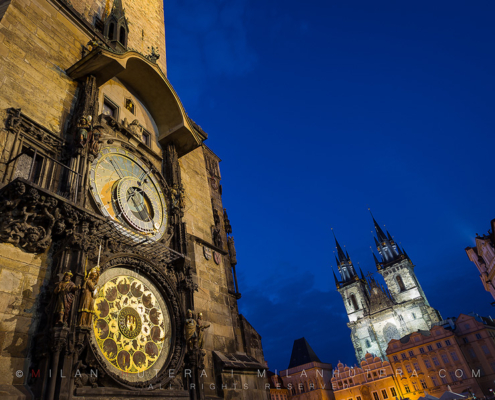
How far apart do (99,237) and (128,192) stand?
207cm

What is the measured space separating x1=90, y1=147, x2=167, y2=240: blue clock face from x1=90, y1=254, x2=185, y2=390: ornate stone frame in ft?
3.01

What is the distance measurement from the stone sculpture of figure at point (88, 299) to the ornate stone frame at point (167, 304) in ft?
2.02

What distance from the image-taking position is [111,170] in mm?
8789

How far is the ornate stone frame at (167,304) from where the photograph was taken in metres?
7.02

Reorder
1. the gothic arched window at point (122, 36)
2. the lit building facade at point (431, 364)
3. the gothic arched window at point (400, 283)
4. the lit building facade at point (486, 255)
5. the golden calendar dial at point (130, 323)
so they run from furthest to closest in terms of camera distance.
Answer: the gothic arched window at point (400, 283) → the lit building facade at point (431, 364) → the lit building facade at point (486, 255) → the gothic arched window at point (122, 36) → the golden calendar dial at point (130, 323)

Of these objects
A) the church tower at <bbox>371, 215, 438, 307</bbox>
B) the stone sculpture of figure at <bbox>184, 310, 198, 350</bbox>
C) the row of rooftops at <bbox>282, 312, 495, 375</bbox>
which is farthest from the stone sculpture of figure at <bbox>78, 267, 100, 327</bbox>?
the church tower at <bbox>371, 215, 438, 307</bbox>

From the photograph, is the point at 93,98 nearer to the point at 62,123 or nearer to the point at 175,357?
the point at 62,123

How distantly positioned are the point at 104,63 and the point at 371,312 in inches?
3111

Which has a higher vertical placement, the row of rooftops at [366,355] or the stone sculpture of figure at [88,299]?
the row of rooftops at [366,355]

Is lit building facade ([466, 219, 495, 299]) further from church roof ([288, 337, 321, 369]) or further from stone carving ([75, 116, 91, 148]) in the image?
church roof ([288, 337, 321, 369])

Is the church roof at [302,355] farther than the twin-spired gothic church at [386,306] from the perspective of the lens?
No

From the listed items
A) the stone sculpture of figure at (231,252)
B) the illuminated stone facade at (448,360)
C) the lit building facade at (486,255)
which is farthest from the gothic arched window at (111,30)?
the illuminated stone facade at (448,360)

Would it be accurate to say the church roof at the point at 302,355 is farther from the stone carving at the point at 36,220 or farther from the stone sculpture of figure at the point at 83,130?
the stone sculpture of figure at the point at 83,130

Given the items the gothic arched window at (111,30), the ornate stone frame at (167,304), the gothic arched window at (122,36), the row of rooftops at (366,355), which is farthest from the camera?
the row of rooftops at (366,355)
